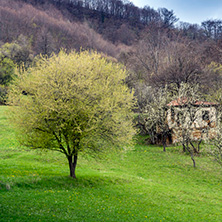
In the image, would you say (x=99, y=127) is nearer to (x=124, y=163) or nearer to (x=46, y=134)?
(x=46, y=134)

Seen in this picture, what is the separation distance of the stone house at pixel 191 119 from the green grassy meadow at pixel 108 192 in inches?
207

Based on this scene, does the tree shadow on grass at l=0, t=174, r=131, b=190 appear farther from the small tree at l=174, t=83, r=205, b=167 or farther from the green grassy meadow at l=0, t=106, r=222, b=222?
the small tree at l=174, t=83, r=205, b=167

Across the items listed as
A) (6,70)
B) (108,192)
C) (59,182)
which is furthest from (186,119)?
(6,70)

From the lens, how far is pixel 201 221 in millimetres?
14836

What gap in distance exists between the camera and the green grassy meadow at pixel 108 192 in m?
12.5

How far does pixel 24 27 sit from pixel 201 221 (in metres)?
104

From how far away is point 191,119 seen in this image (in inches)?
1202

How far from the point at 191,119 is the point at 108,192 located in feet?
58.6

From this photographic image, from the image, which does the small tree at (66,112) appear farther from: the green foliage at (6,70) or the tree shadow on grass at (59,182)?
the green foliage at (6,70)

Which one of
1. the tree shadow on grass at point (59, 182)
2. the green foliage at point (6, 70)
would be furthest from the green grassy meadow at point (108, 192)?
the green foliage at point (6, 70)

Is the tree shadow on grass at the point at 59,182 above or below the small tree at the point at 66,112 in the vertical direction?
below

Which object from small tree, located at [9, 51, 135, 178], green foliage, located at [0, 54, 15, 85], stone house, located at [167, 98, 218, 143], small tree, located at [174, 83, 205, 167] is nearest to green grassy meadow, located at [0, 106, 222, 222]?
small tree, located at [9, 51, 135, 178]

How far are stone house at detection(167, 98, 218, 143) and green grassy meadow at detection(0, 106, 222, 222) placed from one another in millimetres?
5259

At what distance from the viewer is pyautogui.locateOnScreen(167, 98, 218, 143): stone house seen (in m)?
30.6
